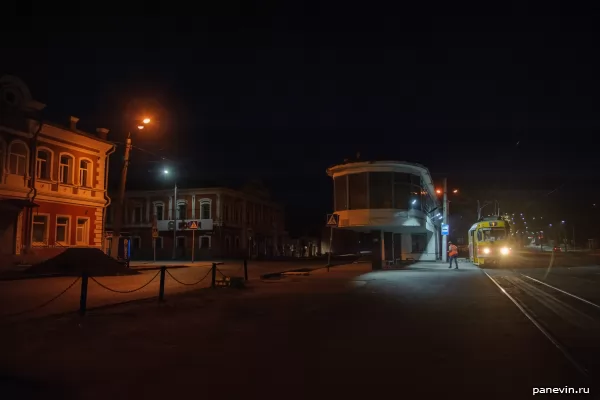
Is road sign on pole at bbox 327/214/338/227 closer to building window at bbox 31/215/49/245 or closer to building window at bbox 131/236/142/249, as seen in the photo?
building window at bbox 31/215/49/245

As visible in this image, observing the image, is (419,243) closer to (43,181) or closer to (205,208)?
(205,208)

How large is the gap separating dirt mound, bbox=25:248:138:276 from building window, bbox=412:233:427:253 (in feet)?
106

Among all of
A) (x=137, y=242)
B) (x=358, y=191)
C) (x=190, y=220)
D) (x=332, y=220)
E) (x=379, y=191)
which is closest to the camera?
(x=332, y=220)

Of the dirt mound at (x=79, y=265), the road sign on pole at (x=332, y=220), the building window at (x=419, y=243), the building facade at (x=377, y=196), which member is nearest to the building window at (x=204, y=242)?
the building window at (x=419, y=243)

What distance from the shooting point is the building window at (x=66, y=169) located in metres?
33.5

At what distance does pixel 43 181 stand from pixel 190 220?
29824 millimetres

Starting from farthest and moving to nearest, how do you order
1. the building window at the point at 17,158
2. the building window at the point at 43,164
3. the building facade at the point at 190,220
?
the building facade at the point at 190,220 < the building window at the point at 43,164 < the building window at the point at 17,158

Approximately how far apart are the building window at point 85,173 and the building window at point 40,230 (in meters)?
3.85

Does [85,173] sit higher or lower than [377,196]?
higher

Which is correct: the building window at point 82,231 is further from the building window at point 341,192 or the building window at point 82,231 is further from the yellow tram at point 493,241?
the yellow tram at point 493,241

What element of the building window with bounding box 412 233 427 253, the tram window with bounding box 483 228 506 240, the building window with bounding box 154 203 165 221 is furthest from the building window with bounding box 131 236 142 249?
the tram window with bounding box 483 228 506 240

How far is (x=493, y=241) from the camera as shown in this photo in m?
36.5

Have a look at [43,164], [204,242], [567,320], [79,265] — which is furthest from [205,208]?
[567,320]

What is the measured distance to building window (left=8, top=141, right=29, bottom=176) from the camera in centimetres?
2969
